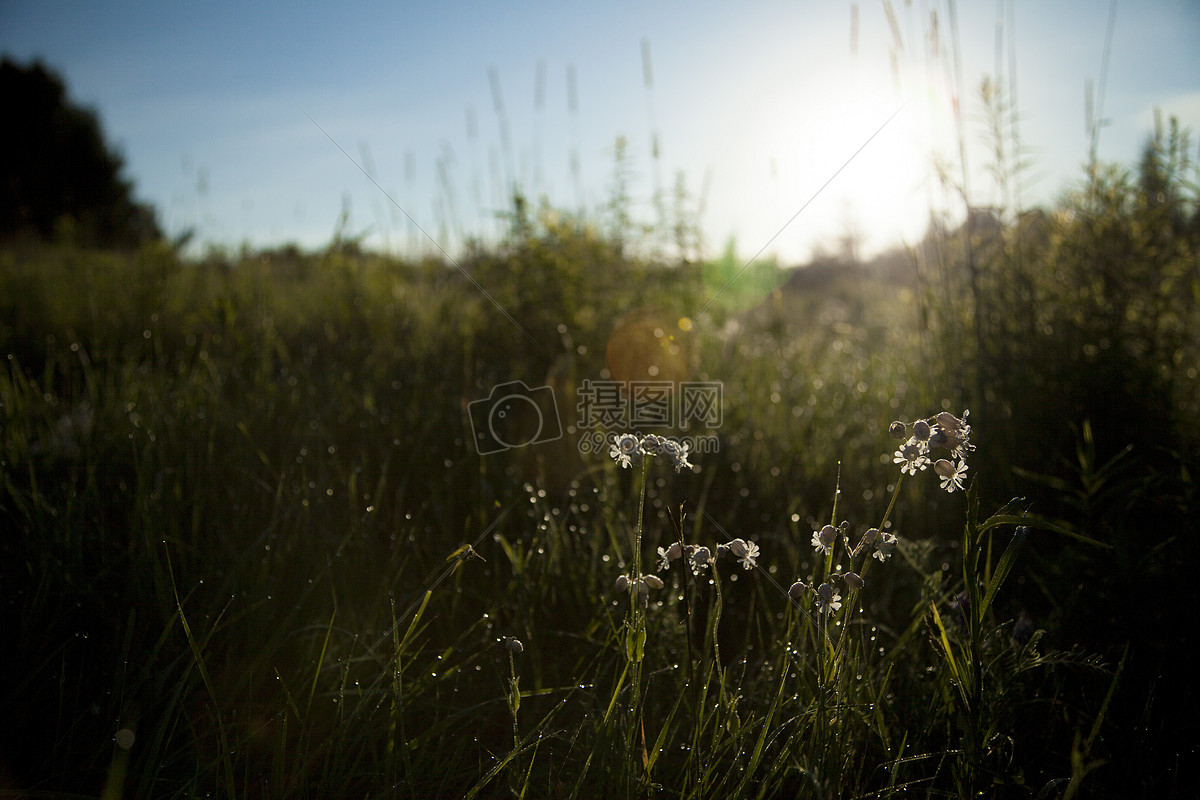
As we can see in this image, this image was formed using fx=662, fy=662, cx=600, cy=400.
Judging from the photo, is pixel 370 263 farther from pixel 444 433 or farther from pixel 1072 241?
pixel 1072 241

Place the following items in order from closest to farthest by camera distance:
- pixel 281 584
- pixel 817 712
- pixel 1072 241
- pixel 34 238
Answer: pixel 817 712 → pixel 281 584 → pixel 1072 241 → pixel 34 238

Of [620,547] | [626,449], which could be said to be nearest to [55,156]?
[620,547]

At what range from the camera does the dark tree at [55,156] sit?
45.0 feet

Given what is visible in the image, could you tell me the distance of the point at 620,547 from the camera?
158 centimetres

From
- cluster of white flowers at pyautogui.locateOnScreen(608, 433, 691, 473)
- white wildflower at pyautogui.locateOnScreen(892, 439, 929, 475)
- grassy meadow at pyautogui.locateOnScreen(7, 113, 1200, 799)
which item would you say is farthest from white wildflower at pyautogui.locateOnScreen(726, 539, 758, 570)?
white wildflower at pyautogui.locateOnScreen(892, 439, 929, 475)

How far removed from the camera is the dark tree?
13719 mm

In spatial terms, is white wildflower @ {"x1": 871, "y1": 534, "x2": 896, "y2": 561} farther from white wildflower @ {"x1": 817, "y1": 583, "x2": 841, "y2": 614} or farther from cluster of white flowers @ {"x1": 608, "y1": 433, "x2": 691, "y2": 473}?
cluster of white flowers @ {"x1": 608, "y1": 433, "x2": 691, "y2": 473}

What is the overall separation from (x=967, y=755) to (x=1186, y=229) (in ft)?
10.1

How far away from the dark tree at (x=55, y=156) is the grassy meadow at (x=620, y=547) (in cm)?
1336

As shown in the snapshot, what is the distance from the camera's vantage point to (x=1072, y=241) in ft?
7.70

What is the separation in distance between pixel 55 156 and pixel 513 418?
1789 centimetres

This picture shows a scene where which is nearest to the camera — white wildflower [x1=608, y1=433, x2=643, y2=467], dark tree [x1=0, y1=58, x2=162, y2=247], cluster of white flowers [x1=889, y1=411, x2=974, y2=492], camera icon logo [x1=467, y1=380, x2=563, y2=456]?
cluster of white flowers [x1=889, y1=411, x2=974, y2=492]

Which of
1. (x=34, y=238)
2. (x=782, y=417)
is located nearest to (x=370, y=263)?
(x=782, y=417)

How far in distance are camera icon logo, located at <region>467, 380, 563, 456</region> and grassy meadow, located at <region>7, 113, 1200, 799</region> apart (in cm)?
3
